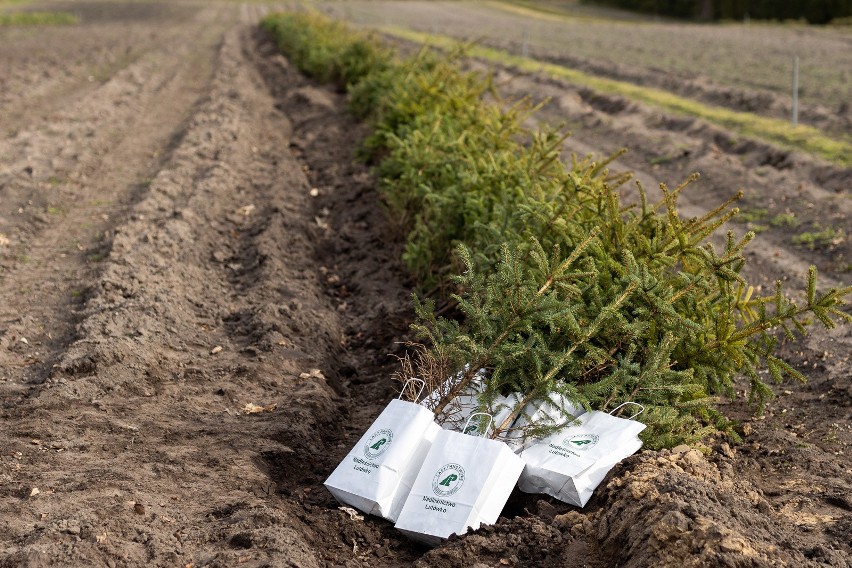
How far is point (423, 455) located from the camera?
4.32 m

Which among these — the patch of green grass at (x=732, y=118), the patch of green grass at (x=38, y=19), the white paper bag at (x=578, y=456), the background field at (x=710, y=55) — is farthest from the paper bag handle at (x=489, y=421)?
the patch of green grass at (x=38, y=19)

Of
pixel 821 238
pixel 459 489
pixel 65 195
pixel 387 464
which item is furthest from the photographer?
pixel 65 195

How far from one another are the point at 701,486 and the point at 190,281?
14.9 feet

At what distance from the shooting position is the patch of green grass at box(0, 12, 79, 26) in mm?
37469

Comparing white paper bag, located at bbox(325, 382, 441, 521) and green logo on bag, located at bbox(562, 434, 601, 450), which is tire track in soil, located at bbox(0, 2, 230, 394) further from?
green logo on bag, located at bbox(562, 434, 601, 450)

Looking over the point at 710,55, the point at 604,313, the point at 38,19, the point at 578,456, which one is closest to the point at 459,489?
the point at 578,456

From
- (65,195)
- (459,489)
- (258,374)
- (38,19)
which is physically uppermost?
(459,489)

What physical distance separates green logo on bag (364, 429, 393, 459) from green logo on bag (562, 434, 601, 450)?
817 millimetres

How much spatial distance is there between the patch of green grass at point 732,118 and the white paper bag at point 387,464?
7580 millimetres

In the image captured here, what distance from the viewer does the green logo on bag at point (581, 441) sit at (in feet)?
14.1

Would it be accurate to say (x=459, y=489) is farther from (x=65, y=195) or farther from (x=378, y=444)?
(x=65, y=195)

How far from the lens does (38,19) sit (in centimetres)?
3919

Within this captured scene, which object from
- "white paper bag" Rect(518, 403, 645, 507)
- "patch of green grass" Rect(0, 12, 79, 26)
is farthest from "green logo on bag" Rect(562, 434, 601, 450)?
"patch of green grass" Rect(0, 12, 79, 26)

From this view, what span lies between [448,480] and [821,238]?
5.58 metres
